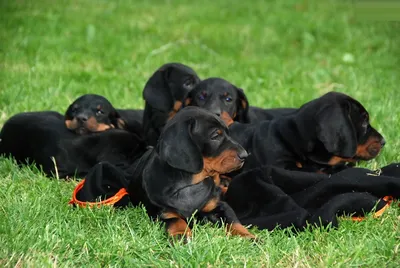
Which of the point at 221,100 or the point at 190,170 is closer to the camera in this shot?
the point at 190,170

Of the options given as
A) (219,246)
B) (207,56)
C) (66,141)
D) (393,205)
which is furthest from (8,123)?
(207,56)

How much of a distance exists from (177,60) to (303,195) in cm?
527

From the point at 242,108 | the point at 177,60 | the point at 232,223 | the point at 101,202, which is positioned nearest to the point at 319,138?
the point at 232,223

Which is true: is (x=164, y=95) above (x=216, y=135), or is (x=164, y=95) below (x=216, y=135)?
below

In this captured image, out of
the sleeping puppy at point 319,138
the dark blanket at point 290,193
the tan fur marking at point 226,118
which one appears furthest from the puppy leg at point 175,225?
the tan fur marking at point 226,118

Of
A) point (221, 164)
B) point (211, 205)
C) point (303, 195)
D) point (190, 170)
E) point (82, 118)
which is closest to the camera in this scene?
point (190, 170)

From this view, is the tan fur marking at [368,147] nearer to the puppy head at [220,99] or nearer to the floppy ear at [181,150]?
the puppy head at [220,99]

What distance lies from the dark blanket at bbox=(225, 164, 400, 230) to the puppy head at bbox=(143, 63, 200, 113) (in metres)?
1.79

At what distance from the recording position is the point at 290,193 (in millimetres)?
4949

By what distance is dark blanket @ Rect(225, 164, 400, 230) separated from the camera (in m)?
4.52

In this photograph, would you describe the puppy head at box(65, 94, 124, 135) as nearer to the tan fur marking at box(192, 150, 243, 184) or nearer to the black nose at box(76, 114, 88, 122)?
the black nose at box(76, 114, 88, 122)

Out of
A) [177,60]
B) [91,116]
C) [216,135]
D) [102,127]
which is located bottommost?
[177,60]

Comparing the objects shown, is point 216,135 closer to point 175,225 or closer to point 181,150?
point 181,150

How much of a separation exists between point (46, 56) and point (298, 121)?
5.14 m
